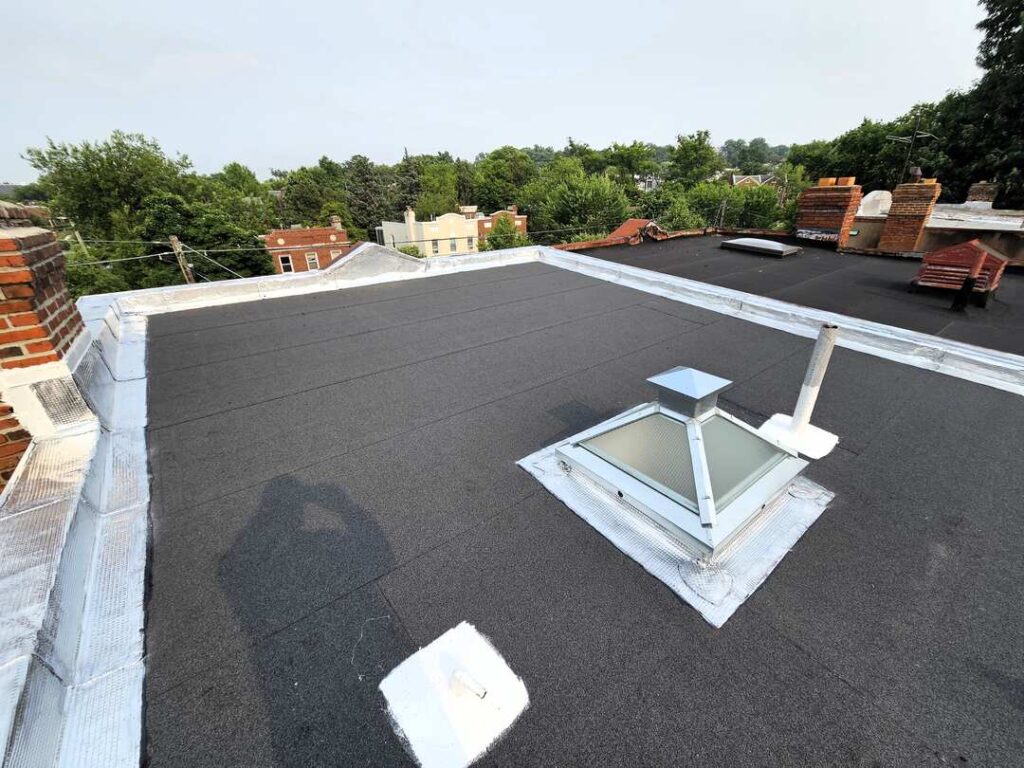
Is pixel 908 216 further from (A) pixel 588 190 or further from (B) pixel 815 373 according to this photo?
(A) pixel 588 190

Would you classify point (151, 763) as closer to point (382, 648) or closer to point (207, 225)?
point (382, 648)

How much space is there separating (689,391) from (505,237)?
30.0 meters

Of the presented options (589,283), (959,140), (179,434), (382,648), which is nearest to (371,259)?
(589,283)

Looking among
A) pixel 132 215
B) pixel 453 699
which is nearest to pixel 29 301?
pixel 453 699

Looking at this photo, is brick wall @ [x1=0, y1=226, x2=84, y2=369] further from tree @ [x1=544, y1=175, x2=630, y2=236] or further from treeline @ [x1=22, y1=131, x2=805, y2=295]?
tree @ [x1=544, y1=175, x2=630, y2=236]

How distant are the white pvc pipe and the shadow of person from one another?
9.80 feet

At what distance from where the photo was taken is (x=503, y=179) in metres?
64.5

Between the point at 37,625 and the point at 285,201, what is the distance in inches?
2824

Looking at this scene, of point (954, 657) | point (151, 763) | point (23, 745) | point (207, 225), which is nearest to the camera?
point (23, 745)

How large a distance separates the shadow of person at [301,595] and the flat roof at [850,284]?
664 cm

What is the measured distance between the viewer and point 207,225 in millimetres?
29344

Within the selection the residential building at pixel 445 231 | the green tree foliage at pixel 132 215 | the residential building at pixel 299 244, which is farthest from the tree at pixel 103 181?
the residential building at pixel 445 231

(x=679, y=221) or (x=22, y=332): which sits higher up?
(x=22, y=332)

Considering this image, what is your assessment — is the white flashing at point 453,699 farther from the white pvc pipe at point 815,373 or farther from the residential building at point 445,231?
the residential building at point 445,231
